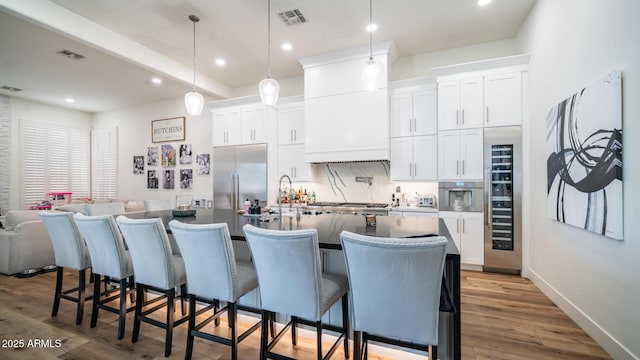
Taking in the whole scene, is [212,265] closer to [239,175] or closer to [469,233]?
[469,233]

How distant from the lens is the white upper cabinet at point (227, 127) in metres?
5.20

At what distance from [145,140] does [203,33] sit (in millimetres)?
4092

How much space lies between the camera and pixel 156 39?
3.86 meters

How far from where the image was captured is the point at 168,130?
20.9 feet

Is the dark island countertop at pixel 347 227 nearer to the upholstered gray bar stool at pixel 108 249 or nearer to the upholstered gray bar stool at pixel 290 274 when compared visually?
the upholstered gray bar stool at pixel 290 274

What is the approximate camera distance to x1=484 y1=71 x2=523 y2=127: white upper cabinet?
3.54 meters

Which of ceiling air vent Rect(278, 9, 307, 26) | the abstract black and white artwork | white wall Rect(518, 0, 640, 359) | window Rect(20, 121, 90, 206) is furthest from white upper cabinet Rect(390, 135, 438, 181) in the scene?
window Rect(20, 121, 90, 206)

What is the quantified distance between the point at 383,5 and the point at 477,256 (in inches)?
133

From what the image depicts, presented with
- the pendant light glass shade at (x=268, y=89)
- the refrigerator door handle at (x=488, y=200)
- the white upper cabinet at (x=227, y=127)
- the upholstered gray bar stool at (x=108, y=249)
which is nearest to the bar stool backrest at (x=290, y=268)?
the upholstered gray bar stool at (x=108, y=249)

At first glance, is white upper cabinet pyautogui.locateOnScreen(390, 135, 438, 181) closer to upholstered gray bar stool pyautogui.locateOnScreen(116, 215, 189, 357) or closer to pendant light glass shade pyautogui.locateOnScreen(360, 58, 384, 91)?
pendant light glass shade pyautogui.locateOnScreen(360, 58, 384, 91)

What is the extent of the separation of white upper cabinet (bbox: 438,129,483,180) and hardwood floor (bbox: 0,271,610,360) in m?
1.51

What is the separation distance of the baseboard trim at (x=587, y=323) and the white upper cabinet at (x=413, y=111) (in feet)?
7.47

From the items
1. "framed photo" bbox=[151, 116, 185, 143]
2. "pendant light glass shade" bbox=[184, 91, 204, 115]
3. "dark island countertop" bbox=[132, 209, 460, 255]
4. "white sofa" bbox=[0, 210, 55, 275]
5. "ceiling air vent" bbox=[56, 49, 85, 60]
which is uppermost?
"ceiling air vent" bbox=[56, 49, 85, 60]

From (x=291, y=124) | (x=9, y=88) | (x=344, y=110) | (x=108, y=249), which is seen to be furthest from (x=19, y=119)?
(x=344, y=110)
